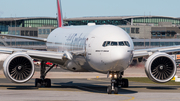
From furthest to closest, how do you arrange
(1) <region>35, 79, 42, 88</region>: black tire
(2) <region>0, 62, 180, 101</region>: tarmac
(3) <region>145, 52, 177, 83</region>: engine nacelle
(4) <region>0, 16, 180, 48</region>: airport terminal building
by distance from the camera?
(4) <region>0, 16, 180, 48</region>: airport terminal building, (1) <region>35, 79, 42, 88</region>: black tire, (3) <region>145, 52, 177, 83</region>: engine nacelle, (2) <region>0, 62, 180, 101</region>: tarmac

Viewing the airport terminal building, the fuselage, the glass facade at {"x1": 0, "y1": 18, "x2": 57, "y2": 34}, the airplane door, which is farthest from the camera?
the glass facade at {"x1": 0, "y1": 18, "x2": 57, "y2": 34}

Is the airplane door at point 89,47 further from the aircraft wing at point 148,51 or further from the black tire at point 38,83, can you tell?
the black tire at point 38,83

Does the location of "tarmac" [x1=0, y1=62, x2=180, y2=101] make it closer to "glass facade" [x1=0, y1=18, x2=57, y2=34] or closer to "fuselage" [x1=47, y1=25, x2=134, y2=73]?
"fuselage" [x1=47, y1=25, x2=134, y2=73]

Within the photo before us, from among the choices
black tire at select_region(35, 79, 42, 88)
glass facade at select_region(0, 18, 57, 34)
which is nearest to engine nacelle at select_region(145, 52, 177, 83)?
black tire at select_region(35, 79, 42, 88)

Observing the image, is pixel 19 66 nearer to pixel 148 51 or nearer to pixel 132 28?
pixel 148 51

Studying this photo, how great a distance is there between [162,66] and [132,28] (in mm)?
115234

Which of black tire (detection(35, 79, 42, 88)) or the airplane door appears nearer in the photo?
the airplane door

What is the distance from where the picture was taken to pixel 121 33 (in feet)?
78.7

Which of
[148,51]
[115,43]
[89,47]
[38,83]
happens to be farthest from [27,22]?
[115,43]

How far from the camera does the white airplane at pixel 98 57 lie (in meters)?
22.6

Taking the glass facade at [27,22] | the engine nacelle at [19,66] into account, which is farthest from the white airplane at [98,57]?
the glass facade at [27,22]

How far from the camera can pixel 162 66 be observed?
26.0m

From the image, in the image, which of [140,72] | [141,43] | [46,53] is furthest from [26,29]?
[46,53]

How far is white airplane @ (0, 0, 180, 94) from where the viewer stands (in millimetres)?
22641
